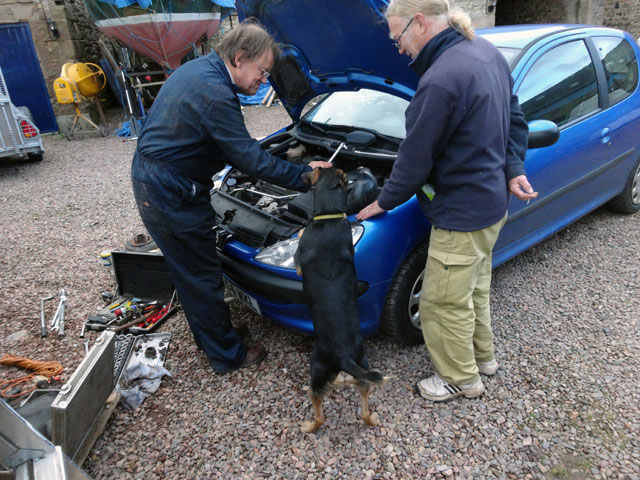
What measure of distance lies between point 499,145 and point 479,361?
1.32 meters

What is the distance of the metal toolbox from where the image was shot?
2000mm

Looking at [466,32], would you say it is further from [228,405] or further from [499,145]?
[228,405]

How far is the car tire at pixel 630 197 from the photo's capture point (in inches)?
161

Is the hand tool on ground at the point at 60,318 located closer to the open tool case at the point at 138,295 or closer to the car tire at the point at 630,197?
the open tool case at the point at 138,295

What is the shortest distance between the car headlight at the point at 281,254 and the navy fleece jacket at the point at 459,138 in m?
0.53

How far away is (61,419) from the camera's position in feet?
6.49

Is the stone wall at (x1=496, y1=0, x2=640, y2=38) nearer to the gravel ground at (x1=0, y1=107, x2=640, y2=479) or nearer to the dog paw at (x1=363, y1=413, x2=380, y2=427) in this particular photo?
the gravel ground at (x1=0, y1=107, x2=640, y2=479)

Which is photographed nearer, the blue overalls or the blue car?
the blue overalls

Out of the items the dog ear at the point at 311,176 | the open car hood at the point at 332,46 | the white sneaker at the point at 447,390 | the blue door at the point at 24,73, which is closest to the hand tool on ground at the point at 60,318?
the dog ear at the point at 311,176

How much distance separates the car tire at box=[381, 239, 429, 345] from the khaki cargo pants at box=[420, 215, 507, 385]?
8.5 inches

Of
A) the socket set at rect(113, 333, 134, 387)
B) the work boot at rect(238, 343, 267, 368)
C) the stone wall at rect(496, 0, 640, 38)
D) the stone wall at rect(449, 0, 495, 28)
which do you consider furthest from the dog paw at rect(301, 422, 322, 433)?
the stone wall at rect(496, 0, 640, 38)

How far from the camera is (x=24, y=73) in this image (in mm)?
10828

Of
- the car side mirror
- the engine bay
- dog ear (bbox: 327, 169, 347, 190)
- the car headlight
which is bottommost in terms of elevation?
the car headlight

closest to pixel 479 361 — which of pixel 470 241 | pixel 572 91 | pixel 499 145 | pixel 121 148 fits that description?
pixel 470 241
